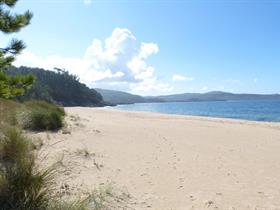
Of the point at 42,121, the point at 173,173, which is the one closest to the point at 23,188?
the point at 173,173

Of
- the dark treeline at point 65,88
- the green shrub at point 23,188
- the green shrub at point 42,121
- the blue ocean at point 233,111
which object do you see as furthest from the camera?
the dark treeline at point 65,88

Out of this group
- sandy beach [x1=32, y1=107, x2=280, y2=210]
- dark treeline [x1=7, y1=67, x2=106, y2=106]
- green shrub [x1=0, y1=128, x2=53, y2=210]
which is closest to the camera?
green shrub [x1=0, y1=128, x2=53, y2=210]

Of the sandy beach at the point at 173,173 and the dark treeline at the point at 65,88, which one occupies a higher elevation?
the dark treeline at the point at 65,88

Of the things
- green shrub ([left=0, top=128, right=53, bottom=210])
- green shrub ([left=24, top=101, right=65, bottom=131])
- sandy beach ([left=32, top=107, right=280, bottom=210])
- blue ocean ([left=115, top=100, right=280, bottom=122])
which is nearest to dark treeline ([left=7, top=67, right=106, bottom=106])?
blue ocean ([left=115, top=100, right=280, bottom=122])

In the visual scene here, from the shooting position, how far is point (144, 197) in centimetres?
474

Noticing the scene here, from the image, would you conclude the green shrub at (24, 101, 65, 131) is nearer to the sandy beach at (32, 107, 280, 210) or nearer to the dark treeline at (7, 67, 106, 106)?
the sandy beach at (32, 107, 280, 210)

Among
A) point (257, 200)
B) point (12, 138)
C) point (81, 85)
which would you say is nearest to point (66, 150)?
point (12, 138)

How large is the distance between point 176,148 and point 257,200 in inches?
171

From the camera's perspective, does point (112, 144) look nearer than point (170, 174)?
No

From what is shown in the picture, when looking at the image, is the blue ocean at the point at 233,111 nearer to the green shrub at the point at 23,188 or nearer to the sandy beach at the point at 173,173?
the sandy beach at the point at 173,173

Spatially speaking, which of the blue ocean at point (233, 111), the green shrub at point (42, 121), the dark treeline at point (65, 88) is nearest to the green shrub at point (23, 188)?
the green shrub at point (42, 121)

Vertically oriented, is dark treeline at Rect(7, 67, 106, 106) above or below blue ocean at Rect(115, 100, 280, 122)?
above

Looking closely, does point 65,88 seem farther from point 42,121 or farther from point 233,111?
point 42,121

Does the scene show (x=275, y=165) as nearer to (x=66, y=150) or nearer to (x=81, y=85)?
(x=66, y=150)
